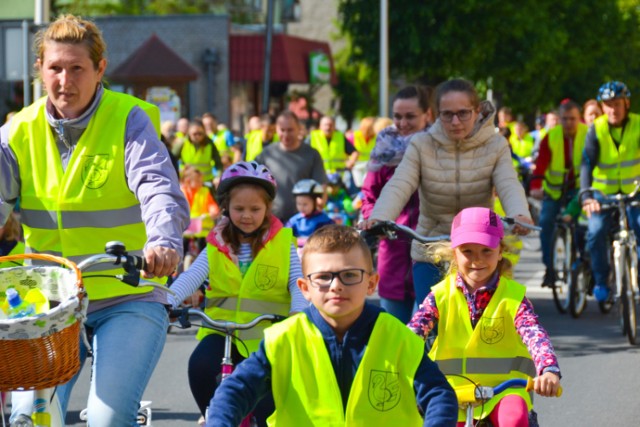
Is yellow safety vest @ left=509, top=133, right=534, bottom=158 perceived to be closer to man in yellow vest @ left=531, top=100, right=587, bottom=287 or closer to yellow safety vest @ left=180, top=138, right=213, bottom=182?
yellow safety vest @ left=180, top=138, right=213, bottom=182

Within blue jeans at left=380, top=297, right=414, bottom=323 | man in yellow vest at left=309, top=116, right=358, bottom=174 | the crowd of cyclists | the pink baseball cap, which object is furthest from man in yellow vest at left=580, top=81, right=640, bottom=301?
man in yellow vest at left=309, top=116, right=358, bottom=174

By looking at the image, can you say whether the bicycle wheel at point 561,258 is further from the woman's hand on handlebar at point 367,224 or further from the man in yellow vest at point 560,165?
the woman's hand on handlebar at point 367,224

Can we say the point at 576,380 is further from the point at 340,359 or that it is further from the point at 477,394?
the point at 340,359

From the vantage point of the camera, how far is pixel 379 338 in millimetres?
4359

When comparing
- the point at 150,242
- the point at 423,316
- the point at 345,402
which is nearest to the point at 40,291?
the point at 150,242

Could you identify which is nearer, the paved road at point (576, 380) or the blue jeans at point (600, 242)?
Answer: the paved road at point (576, 380)

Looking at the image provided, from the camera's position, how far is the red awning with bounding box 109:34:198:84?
1644 inches

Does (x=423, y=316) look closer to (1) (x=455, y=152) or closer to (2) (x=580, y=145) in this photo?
(1) (x=455, y=152)

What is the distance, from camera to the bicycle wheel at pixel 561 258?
44.0 ft

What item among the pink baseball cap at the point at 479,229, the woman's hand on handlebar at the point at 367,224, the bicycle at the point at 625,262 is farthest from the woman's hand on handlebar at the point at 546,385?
the bicycle at the point at 625,262

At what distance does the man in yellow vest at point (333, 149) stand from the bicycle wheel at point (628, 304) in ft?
35.1

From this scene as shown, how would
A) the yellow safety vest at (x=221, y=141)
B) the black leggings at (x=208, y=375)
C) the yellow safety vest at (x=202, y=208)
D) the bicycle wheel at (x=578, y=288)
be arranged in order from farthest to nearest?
the yellow safety vest at (x=221, y=141) < the yellow safety vest at (x=202, y=208) < the bicycle wheel at (x=578, y=288) < the black leggings at (x=208, y=375)

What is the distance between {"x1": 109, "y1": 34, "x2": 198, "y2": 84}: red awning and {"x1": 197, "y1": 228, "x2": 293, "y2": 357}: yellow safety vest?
35543 mm

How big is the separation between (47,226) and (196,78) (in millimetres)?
37549
